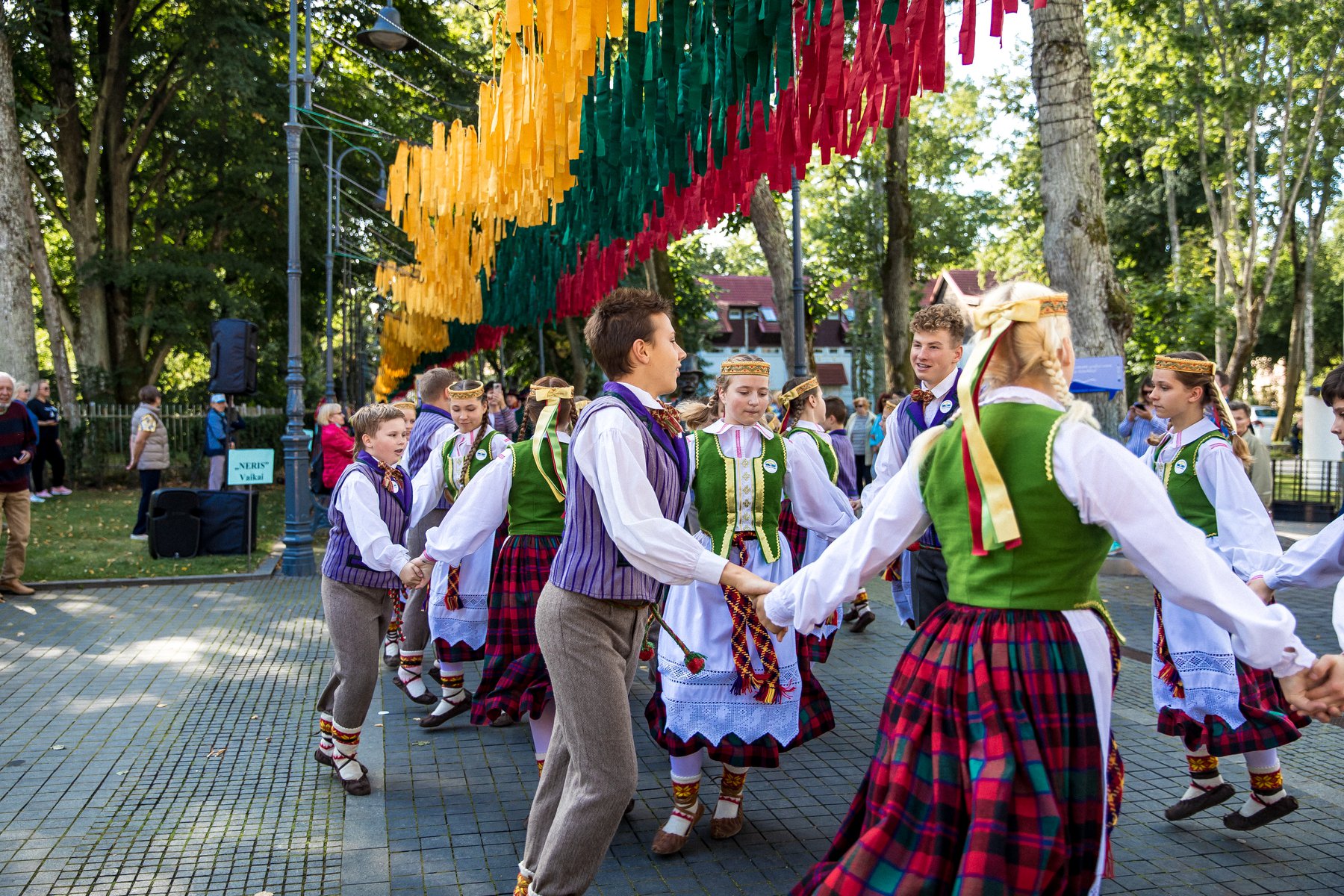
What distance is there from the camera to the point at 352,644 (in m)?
4.98

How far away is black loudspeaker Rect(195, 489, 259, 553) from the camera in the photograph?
11891mm

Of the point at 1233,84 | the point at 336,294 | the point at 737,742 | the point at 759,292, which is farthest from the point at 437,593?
the point at 759,292

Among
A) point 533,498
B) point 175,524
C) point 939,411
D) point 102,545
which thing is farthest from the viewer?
point 102,545

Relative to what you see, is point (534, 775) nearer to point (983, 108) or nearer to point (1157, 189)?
point (983, 108)

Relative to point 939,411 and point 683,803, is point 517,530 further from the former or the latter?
point 939,411

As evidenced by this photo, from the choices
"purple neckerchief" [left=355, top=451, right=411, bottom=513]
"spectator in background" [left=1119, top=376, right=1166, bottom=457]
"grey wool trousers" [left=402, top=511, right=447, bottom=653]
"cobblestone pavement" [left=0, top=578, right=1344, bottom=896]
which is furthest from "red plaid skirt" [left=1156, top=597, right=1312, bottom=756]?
"spectator in background" [left=1119, top=376, right=1166, bottom=457]

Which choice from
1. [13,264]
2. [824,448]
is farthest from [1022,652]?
[13,264]

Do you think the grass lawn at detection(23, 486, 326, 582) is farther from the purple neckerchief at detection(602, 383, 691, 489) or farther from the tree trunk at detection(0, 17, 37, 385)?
the purple neckerchief at detection(602, 383, 691, 489)

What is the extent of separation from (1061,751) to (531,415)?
13.2ft

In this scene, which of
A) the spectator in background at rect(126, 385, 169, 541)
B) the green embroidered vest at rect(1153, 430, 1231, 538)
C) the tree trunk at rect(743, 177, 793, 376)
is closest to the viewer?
the green embroidered vest at rect(1153, 430, 1231, 538)

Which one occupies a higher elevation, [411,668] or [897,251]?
[897,251]

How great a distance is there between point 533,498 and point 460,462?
1079mm

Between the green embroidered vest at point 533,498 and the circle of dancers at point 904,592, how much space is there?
0.02 metres

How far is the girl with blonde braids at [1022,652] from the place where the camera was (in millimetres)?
2381
